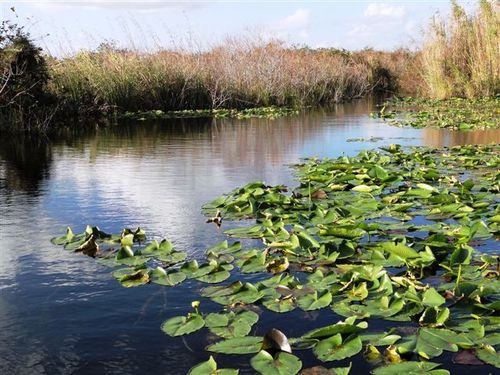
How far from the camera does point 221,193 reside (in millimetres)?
5809

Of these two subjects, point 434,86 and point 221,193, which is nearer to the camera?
point 221,193

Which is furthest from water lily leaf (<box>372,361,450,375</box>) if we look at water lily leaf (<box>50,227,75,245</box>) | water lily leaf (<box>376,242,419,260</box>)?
water lily leaf (<box>50,227,75,245</box>)

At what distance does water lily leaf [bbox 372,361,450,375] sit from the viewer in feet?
7.20

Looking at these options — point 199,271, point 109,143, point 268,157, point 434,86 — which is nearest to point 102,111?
point 109,143

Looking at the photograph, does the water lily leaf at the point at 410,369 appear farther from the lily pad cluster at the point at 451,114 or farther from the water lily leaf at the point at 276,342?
the lily pad cluster at the point at 451,114

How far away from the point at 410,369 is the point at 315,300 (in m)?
0.75

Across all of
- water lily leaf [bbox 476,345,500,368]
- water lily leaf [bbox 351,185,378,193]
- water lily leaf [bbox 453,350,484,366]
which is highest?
water lily leaf [bbox 351,185,378,193]

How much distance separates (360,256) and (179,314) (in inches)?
48.7

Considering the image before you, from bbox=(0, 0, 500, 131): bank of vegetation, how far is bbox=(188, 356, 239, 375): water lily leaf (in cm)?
1126

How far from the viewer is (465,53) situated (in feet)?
60.0

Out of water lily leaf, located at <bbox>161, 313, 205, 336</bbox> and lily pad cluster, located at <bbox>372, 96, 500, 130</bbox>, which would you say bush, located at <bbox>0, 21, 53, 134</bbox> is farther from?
water lily leaf, located at <bbox>161, 313, 205, 336</bbox>

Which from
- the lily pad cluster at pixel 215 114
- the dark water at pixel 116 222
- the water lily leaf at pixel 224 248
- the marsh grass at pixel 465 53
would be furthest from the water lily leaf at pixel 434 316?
the marsh grass at pixel 465 53

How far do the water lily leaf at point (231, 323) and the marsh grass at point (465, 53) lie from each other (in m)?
17.1

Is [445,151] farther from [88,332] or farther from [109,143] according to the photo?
[88,332]
